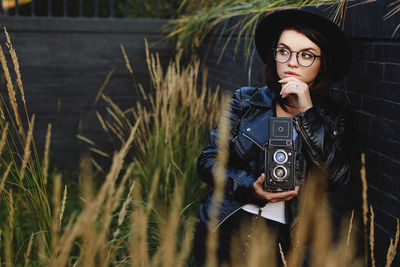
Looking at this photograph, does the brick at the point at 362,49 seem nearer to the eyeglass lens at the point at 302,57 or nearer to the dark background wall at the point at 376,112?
the dark background wall at the point at 376,112

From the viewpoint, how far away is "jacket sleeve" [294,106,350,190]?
73.9 inches

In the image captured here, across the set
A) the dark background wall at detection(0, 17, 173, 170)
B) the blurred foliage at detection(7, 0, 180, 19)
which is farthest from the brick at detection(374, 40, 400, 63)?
the blurred foliage at detection(7, 0, 180, 19)

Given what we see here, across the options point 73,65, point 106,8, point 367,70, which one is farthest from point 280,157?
point 106,8

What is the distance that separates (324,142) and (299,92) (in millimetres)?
208

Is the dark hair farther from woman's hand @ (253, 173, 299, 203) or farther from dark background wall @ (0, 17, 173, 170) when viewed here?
dark background wall @ (0, 17, 173, 170)

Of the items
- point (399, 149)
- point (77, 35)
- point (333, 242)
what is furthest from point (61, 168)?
point (399, 149)

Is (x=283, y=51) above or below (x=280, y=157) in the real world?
above

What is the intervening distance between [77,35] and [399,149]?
13.8 feet

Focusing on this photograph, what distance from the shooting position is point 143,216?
1198 mm

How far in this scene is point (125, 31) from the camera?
5559 millimetres

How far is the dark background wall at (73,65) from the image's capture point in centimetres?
545

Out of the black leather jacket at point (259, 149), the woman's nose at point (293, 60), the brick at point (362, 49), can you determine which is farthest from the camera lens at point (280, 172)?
the brick at point (362, 49)

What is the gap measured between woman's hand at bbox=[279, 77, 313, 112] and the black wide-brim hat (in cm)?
24

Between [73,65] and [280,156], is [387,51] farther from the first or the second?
[73,65]
